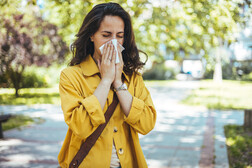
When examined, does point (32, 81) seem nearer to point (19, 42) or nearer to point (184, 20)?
point (19, 42)

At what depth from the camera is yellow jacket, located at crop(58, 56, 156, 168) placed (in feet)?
5.68

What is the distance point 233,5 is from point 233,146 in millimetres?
2744

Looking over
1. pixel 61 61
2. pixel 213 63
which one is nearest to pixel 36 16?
pixel 61 61

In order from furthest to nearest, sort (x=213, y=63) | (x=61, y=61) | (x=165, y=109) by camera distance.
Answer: (x=213, y=63) < (x=61, y=61) < (x=165, y=109)

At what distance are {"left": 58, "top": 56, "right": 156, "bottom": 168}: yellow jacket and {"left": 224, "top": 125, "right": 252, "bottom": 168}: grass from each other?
338 cm

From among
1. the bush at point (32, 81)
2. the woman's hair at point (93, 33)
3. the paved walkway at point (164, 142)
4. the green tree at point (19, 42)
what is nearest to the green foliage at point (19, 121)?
the paved walkway at point (164, 142)

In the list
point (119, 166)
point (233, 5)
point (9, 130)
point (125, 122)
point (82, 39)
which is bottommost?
point (9, 130)

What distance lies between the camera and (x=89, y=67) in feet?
6.44

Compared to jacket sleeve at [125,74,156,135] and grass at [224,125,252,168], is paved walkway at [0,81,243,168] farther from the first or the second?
jacket sleeve at [125,74,156,135]

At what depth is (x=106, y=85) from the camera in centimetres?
181

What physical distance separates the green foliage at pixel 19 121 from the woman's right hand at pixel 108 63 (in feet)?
21.1

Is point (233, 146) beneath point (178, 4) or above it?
beneath

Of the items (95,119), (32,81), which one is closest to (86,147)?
(95,119)

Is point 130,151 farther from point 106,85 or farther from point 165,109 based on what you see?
point 165,109
